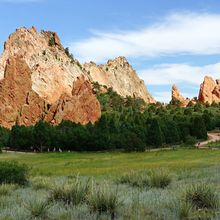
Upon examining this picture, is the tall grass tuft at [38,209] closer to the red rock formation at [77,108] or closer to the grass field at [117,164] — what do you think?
the grass field at [117,164]

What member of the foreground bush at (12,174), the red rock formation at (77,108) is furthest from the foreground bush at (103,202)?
the red rock formation at (77,108)

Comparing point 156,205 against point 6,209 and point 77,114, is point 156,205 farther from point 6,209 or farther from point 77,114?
point 77,114

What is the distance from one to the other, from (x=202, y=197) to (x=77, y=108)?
143 m

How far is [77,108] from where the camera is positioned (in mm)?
154000

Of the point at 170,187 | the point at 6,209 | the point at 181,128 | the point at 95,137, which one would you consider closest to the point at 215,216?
the point at 6,209

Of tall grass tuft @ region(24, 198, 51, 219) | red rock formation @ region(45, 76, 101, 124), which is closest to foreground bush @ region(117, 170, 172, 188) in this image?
tall grass tuft @ region(24, 198, 51, 219)

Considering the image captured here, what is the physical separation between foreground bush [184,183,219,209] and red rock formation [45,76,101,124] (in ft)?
457

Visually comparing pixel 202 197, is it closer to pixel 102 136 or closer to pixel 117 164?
pixel 117 164

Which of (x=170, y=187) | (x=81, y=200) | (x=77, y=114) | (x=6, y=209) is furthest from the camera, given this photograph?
(x=77, y=114)

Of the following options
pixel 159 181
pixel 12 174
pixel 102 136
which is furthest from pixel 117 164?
pixel 102 136

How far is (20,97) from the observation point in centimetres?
16850

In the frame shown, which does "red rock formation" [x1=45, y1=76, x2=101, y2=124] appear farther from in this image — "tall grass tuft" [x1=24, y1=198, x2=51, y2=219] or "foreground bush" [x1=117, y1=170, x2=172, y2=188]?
"tall grass tuft" [x1=24, y1=198, x2=51, y2=219]

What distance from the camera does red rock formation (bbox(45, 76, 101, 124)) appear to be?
152250 mm

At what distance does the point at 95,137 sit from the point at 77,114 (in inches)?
2196
